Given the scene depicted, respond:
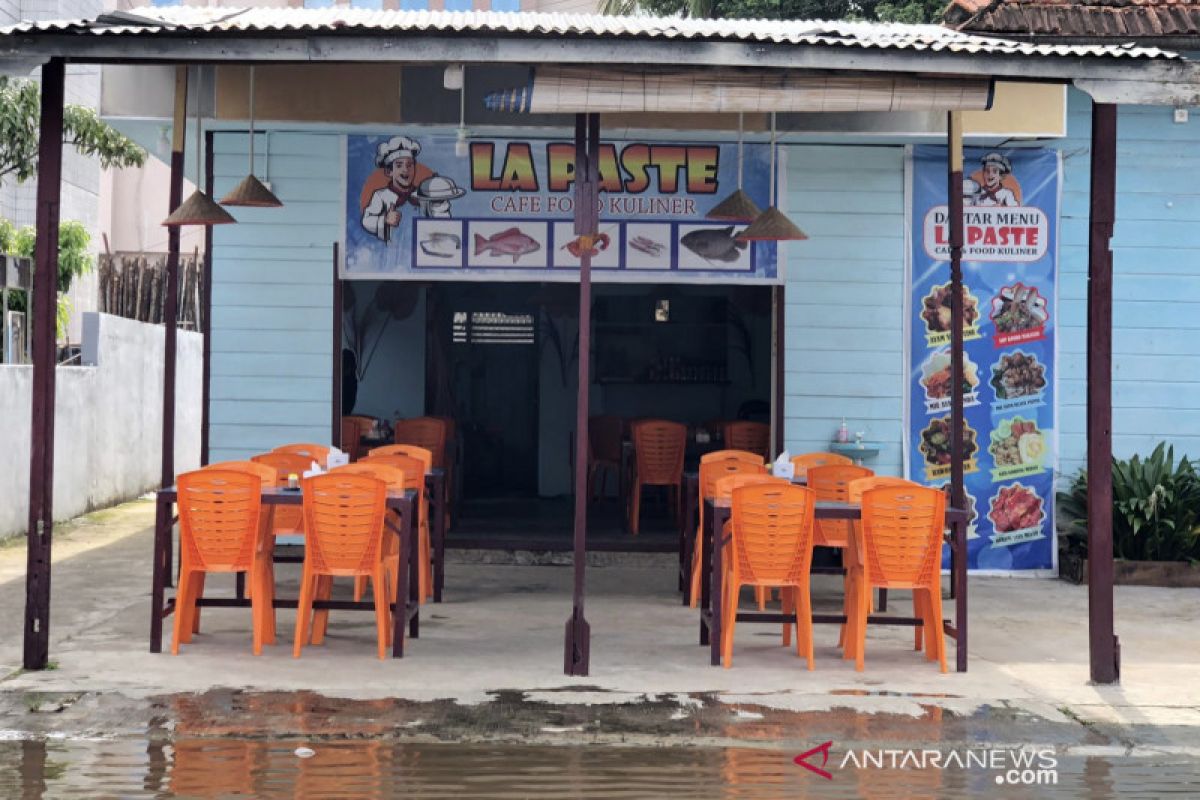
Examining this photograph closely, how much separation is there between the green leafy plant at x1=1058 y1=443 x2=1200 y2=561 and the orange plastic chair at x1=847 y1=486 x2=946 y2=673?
408 cm

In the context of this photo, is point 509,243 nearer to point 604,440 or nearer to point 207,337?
point 207,337

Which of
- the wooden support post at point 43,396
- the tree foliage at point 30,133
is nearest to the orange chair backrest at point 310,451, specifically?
the wooden support post at point 43,396

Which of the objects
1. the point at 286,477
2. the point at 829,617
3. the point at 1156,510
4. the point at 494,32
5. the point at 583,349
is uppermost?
the point at 494,32

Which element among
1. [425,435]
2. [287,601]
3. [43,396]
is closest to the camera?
[43,396]

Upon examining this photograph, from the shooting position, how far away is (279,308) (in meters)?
12.3

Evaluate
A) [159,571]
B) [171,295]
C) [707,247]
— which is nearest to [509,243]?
[707,247]

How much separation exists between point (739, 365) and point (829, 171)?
5.48 meters

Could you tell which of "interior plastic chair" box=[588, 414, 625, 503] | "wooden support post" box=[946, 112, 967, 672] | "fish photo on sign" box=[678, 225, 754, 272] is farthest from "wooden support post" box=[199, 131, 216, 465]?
"wooden support post" box=[946, 112, 967, 672]

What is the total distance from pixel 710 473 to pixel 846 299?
2.74 meters

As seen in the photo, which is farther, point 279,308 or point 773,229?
point 279,308

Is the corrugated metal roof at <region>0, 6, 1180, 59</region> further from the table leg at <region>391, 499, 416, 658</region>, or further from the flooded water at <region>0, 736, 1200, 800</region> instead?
the flooded water at <region>0, 736, 1200, 800</region>

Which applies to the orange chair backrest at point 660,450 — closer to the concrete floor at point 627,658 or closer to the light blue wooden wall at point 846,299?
the light blue wooden wall at point 846,299

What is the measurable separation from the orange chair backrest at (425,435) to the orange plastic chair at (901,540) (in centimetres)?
607

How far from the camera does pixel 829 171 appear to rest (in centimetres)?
1238
